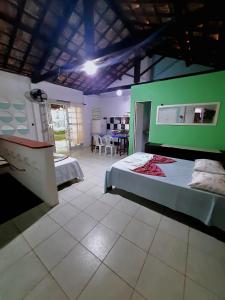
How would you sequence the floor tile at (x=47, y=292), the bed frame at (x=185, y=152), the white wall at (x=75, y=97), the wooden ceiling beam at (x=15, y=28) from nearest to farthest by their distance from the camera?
the floor tile at (x=47, y=292)
the wooden ceiling beam at (x=15, y=28)
the bed frame at (x=185, y=152)
the white wall at (x=75, y=97)

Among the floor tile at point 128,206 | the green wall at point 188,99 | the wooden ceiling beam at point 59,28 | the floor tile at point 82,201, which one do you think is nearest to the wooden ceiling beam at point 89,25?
the wooden ceiling beam at point 59,28

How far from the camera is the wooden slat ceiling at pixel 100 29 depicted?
2102 mm

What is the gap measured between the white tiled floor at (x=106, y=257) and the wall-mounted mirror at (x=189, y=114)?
249cm

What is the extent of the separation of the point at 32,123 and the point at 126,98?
13.4 ft

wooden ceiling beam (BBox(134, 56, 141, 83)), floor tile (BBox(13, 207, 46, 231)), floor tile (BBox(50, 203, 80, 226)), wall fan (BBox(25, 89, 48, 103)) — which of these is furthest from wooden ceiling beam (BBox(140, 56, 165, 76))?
floor tile (BBox(13, 207, 46, 231))

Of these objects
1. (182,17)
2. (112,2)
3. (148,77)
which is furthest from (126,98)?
(182,17)

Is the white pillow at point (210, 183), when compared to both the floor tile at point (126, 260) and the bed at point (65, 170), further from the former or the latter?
the bed at point (65, 170)

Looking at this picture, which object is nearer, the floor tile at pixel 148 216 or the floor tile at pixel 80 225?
the floor tile at pixel 80 225

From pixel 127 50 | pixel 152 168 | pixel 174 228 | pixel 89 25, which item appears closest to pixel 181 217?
pixel 174 228

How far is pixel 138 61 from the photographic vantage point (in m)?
5.14

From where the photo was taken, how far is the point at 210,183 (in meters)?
1.63

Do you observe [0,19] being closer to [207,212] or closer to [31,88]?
[31,88]

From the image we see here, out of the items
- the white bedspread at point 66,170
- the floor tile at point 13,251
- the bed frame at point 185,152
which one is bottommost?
the floor tile at point 13,251

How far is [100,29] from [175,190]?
4352 mm
